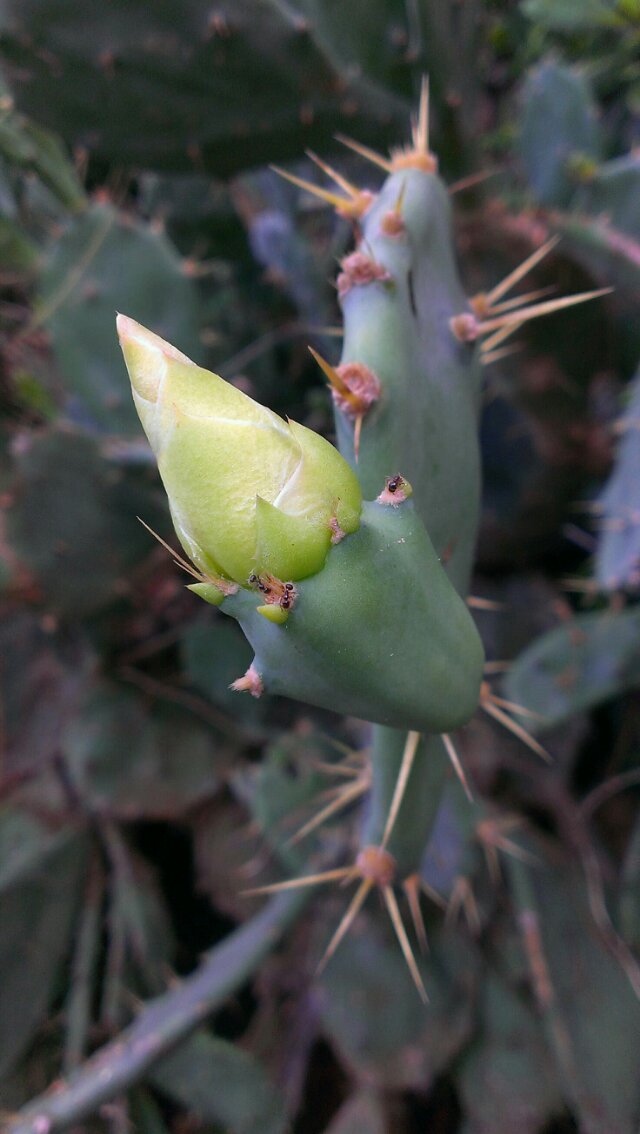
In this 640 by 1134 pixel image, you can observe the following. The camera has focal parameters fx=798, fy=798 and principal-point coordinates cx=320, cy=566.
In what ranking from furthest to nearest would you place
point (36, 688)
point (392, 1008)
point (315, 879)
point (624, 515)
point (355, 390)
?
point (36, 688) → point (392, 1008) → point (624, 515) → point (315, 879) → point (355, 390)

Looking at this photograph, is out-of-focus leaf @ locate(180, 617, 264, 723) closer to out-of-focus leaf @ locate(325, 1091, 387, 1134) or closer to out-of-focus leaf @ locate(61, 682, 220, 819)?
out-of-focus leaf @ locate(61, 682, 220, 819)

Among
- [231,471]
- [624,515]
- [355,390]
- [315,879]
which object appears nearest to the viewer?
[231,471]

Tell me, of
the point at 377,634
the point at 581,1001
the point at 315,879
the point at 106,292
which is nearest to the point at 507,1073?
the point at 581,1001

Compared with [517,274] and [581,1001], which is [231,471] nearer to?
[517,274]

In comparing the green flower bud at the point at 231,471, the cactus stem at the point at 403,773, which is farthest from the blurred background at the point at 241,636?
the green flower bud at the point at 231,471

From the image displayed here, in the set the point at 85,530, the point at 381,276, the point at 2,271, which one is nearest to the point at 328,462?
the point at 381,276

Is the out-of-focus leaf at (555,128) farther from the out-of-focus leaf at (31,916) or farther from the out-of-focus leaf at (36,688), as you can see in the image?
the out-of-focus leaf at (31,916)
